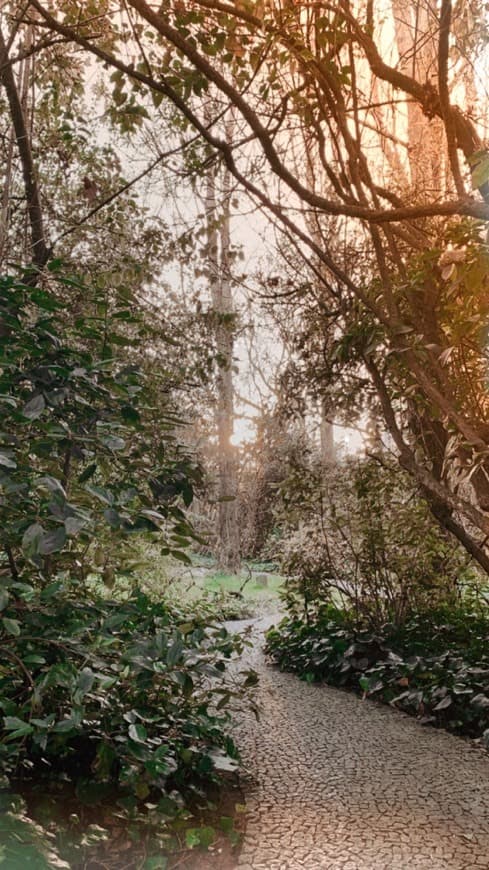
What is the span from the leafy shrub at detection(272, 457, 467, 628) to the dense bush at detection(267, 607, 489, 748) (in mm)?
164

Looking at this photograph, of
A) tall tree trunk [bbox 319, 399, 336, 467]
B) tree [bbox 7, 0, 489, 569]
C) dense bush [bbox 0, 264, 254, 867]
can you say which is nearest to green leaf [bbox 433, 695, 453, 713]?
tree [bbox 7, 0, 489, 569]

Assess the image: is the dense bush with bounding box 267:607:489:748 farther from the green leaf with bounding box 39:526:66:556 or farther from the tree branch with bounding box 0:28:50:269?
the tree branch with bounding box 0:28:50:269

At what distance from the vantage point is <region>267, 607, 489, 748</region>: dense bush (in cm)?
351

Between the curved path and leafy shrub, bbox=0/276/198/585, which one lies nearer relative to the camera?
leafy shrub, bbox=0/276/198/585

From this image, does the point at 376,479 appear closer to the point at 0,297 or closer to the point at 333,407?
the point at 333,407

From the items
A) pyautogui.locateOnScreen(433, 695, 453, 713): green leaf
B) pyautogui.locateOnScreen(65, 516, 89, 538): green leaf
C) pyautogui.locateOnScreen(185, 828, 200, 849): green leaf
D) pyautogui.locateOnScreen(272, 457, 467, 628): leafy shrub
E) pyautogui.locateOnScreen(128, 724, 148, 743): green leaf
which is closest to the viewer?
pyautogui.locateOnScreen(65, 516, 89, 538): green leaf

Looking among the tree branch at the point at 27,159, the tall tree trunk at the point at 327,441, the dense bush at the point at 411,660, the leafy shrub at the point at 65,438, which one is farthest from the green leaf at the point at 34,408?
the tall tree trunk at the point at 327,441

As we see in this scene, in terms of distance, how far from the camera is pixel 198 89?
289cm

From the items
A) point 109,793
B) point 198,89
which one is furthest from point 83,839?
point 198,89

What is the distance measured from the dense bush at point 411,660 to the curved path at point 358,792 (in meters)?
0.13

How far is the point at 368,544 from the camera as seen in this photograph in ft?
15.4

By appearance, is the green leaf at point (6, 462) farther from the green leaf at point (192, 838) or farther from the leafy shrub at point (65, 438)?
the green leaf at point (192, 838)

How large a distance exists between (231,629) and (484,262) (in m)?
5.19

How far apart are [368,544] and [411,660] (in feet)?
2.90
